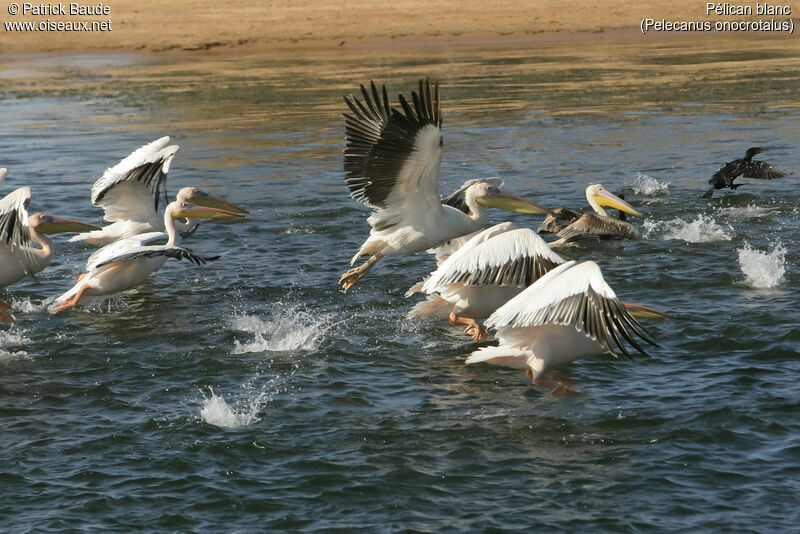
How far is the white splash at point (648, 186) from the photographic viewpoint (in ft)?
38.5

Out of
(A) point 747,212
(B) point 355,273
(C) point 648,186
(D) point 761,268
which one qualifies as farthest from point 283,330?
(C) point 648,186

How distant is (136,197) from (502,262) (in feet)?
14.5

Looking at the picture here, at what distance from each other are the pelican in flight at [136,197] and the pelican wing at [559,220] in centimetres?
289

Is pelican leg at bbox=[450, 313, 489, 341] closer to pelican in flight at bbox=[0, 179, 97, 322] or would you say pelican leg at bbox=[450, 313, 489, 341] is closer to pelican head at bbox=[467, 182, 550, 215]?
pelican head at bbox=[467, 182, 550, 215]

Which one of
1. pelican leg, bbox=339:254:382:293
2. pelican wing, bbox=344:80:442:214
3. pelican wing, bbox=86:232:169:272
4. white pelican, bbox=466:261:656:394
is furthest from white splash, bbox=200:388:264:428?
pelican wing, bbox=86:232:169:272

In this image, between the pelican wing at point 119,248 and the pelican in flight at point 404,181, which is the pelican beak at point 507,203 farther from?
the pelican wing at point 119,248

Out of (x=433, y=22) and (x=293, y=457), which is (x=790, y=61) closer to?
(x=433, y=22)

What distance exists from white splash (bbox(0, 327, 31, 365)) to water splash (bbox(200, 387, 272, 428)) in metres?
1.81

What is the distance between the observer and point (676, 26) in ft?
99.1

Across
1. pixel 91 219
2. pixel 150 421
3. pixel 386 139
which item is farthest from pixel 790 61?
pixel 150 421

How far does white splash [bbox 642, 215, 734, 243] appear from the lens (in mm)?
9672

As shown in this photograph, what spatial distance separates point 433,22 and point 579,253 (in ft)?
71.0

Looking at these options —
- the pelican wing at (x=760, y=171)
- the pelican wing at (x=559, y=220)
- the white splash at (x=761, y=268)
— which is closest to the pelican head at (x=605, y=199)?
the pelican wing at (x=559, y=220)

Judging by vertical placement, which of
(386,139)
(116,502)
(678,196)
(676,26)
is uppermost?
(676,26)
